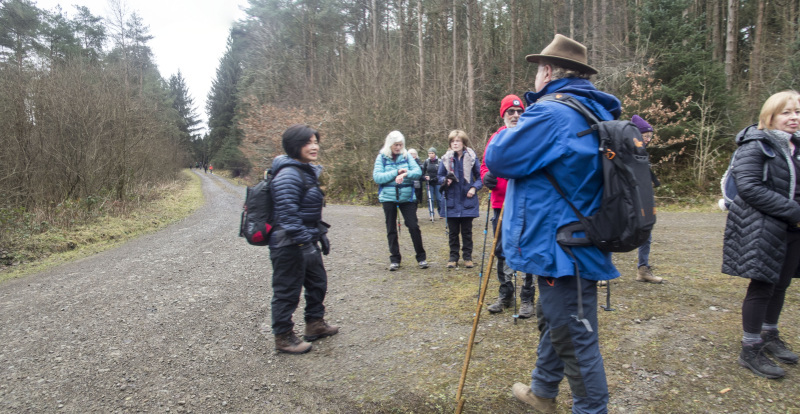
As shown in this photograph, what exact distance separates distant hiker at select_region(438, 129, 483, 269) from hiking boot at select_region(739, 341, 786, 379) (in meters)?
3.20

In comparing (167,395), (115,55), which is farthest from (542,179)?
(115,55)

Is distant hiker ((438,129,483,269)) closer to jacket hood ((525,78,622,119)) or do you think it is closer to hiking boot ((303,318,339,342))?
hiking boot ((303,318,339,342))

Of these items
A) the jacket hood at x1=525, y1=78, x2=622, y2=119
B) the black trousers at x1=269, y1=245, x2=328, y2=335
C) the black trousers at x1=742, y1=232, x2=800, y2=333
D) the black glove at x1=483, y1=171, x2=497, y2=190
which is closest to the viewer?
the jacket hood at x1=525, y1=78, x2=622, y2=119

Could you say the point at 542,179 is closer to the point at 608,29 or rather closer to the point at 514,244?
the point at 514,244

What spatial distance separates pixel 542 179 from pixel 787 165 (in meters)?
1.98

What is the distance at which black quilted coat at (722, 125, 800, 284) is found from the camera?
2.87 m

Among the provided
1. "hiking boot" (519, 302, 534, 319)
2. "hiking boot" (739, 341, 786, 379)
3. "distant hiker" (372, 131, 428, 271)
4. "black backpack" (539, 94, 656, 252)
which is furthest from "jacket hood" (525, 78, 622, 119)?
"distant hiker" (372, 131, 428, 271)

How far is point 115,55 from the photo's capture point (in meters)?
25.3

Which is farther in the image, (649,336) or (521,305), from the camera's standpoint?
(521,305)

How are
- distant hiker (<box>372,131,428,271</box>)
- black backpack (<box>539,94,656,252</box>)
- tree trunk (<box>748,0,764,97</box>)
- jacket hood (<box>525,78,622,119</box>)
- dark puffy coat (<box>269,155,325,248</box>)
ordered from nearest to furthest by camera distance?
black backpack (<box>539,94,656,252</box>) < jacket hood (<box>525,78,622,119</box>) < dark puffy coat (<box>269,155,325,248</box>) < distant hiker (<box>372,131,428,271</box>) < tree trunk (<box>748,0,764,97</box>)

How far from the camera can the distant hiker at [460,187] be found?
5930 mm

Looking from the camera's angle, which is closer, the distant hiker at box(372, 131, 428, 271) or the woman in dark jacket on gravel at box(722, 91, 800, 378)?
the woman in dark jacket on gravel at box(722, 91, 800, 378)

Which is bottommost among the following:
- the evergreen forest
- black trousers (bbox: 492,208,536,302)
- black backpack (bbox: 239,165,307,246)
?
black trousers (bbox: 492,208,536,302)

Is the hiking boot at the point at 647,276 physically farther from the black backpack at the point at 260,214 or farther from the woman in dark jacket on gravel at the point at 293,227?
the black backpack at the point at 260,214
